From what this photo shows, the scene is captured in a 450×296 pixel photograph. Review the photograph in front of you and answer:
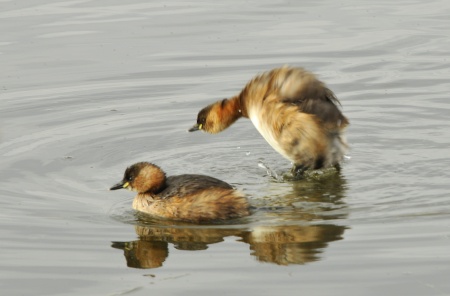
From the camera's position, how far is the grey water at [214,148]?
672 cm

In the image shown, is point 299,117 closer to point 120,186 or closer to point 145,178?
point 145,178

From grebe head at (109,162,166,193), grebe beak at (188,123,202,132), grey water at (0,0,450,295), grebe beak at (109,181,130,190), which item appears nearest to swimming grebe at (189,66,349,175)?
grey water at (0,0,450,295)

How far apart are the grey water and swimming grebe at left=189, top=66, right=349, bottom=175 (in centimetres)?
21

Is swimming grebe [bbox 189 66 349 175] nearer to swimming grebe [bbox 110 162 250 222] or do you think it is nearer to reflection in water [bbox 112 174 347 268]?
reflection in water [bbox 112 174 347 268]

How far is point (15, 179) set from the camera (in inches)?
358

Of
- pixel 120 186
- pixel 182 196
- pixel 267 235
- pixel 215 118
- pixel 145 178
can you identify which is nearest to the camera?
pixel 267 235

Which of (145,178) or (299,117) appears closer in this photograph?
(145,178)

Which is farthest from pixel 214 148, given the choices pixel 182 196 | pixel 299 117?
pixel 182 196

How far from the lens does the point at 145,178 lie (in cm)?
826

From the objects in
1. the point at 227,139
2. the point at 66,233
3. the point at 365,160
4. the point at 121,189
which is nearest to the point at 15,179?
the point at 121,189

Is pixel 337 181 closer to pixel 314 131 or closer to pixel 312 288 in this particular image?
pixel 314 131

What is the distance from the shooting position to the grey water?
672 centimetres

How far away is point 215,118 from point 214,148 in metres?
0.28

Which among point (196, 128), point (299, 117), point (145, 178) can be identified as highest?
point (299, 117)
